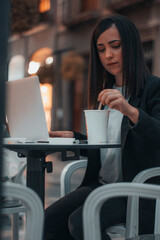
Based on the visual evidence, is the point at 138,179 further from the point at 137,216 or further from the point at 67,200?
the point at 67,200

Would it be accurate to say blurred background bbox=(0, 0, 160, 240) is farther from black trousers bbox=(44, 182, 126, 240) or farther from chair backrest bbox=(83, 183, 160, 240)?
chair backrest bbox=(83, 183, 160, 240)

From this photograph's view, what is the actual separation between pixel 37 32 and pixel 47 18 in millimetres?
955

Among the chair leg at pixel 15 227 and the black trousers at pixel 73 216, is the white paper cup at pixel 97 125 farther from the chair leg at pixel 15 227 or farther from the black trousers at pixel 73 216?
the chair leg at pixel 15 227

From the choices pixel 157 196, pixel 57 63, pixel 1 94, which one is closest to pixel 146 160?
pixel 157 196

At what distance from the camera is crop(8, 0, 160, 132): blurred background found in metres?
14.6

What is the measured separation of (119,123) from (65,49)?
15.7 metres

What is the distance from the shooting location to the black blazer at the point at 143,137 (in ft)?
5.78

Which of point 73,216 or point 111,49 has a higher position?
point 111,49

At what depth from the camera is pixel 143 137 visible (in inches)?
74.6

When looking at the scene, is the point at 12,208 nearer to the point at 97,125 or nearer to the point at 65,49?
the point at 97,125

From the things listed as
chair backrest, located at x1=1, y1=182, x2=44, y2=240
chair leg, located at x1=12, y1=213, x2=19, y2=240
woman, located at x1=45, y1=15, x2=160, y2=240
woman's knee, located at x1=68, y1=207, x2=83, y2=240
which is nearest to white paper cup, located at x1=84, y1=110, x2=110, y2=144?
woman, located at x1=45, y1=15, x2=160, y2=240

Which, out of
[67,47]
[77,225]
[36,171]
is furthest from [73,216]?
[67,47]

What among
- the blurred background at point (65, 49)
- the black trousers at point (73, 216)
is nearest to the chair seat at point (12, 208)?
the black trousers at point (73, 216)

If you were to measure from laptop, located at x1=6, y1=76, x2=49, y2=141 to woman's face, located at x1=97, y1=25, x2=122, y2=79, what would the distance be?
405 millimetres
